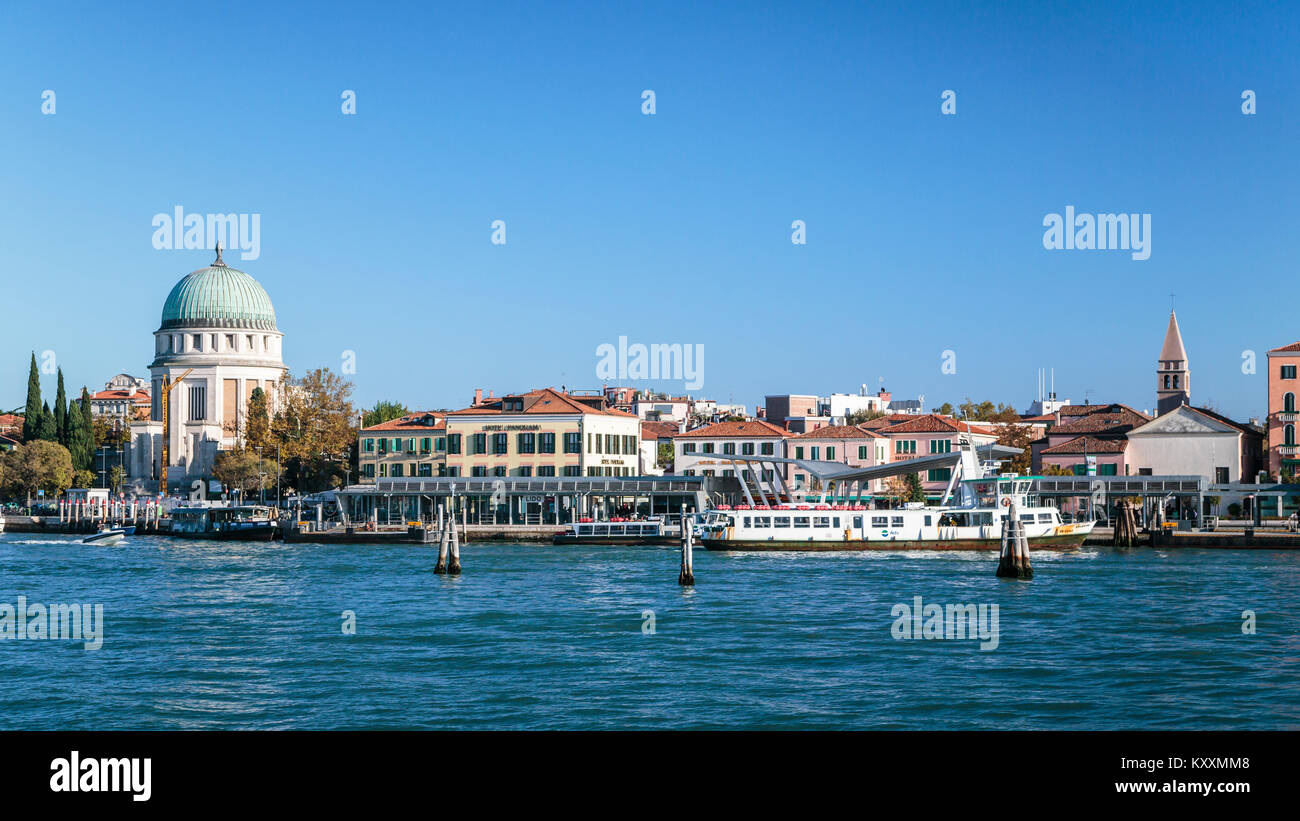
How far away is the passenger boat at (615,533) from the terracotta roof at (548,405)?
10.6 meters

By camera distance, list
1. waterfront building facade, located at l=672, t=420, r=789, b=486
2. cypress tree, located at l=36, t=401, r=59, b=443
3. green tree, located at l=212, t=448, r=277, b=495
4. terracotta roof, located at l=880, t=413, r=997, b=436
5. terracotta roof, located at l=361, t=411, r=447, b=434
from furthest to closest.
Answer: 1. cypress tree, located at l=36, t=401, r=59, b=443
2. green tree, located at l=212, t=448, r=277, b=495
3. terracotta roof, located at l=361, t=411, r=447, b=434
4. waterfront building facade, located at l=672, t=420, r=789, b=486
5. terracotta roof, located at l=880, t=413, r=997, b=436

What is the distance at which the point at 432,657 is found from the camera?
21.9 metres

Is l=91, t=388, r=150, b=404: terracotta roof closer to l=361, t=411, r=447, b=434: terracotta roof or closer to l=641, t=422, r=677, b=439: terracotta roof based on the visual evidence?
l=641, t=422, r=677, b=439: terracotta roof

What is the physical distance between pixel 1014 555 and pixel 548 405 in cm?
3347

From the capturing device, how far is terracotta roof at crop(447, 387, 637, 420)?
2603 inches

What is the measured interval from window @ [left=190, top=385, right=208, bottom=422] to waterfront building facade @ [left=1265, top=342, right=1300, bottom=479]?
205ft

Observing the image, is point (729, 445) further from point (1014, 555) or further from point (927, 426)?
point (1014, 555)

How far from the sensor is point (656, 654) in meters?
22.0

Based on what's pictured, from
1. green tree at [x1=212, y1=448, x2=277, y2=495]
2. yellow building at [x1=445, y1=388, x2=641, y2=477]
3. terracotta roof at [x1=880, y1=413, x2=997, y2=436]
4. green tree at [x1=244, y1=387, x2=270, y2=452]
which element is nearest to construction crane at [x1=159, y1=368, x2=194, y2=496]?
green tree at [x1=244, y1=387, x2=270, y2=452]
